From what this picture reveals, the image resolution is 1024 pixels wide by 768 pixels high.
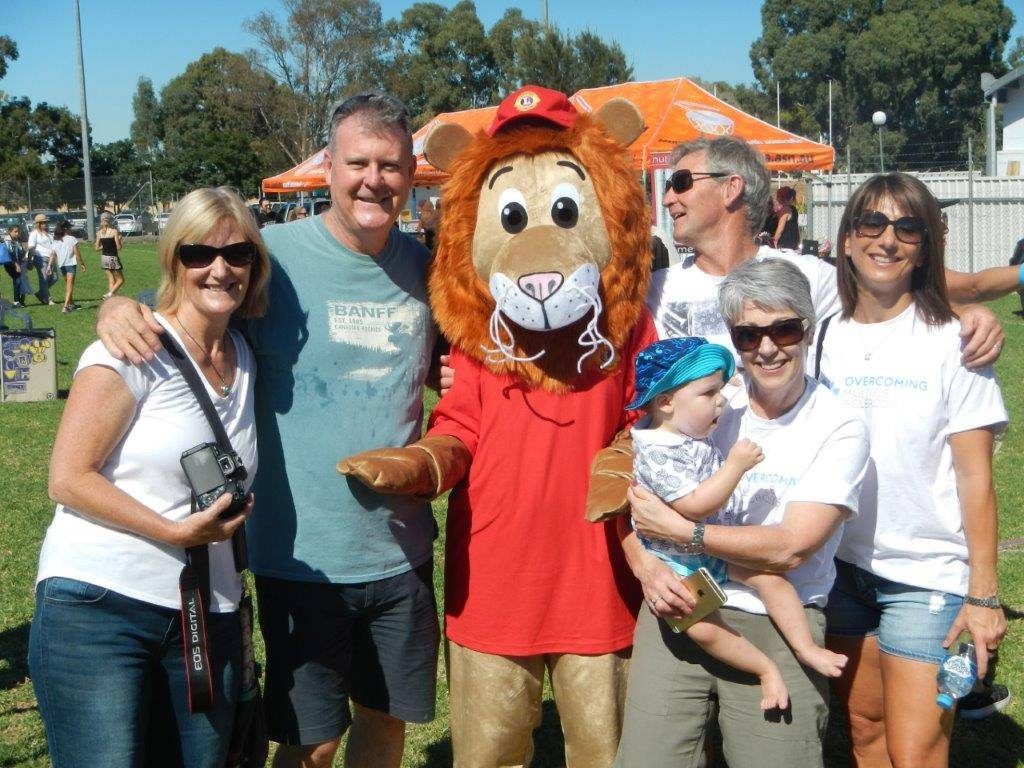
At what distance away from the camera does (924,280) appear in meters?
2.75

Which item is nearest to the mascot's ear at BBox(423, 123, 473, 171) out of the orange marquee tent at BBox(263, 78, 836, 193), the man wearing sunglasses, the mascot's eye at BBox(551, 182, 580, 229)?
the mascot's eye at BBox(551, 182, 580, 229)

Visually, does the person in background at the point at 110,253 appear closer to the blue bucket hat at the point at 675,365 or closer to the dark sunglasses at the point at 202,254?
the dark sunglasses at the point at 202,254

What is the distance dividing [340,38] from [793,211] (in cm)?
4041

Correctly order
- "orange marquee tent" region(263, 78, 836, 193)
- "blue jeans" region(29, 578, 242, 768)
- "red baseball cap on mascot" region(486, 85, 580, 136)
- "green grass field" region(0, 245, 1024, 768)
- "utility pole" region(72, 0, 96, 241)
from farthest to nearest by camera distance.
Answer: "utility pole" region(72, 0, 96, 241) < "orange marquee tent" region(263, 78, 836, 193) < "green grass field" region(0, 245, 1024, 768) < "red baseball cap on mascot" region(486, 85, 580, 136) < "blue jeans" region(29, 578, 242, 768)

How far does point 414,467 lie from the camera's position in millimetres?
2688

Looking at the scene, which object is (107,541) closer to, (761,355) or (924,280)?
(761,355)

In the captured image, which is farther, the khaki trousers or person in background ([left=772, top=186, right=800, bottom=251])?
person in background ([left=772, top=186, right=800, bottom=251])

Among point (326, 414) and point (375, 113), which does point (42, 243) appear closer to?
point (375, 113)

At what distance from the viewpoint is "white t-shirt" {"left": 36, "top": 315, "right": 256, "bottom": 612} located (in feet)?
7.72

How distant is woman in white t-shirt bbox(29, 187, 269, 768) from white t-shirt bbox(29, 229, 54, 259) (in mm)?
18606

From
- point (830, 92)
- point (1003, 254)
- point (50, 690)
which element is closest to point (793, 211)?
point (1003, 254)

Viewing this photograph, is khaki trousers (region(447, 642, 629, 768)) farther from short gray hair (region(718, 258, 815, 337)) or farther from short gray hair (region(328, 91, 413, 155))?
short gray hair (region(328, 91, 413, 155))

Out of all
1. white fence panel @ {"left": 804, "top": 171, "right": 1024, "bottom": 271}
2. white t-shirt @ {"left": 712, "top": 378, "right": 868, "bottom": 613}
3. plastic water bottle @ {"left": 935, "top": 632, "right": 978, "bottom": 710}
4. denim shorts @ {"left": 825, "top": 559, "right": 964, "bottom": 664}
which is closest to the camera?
white t-shirt @ {"left": 712, "top": 378, "right": 868, "bottom": 613}

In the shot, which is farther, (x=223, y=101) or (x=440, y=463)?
(x=223, y=101)
